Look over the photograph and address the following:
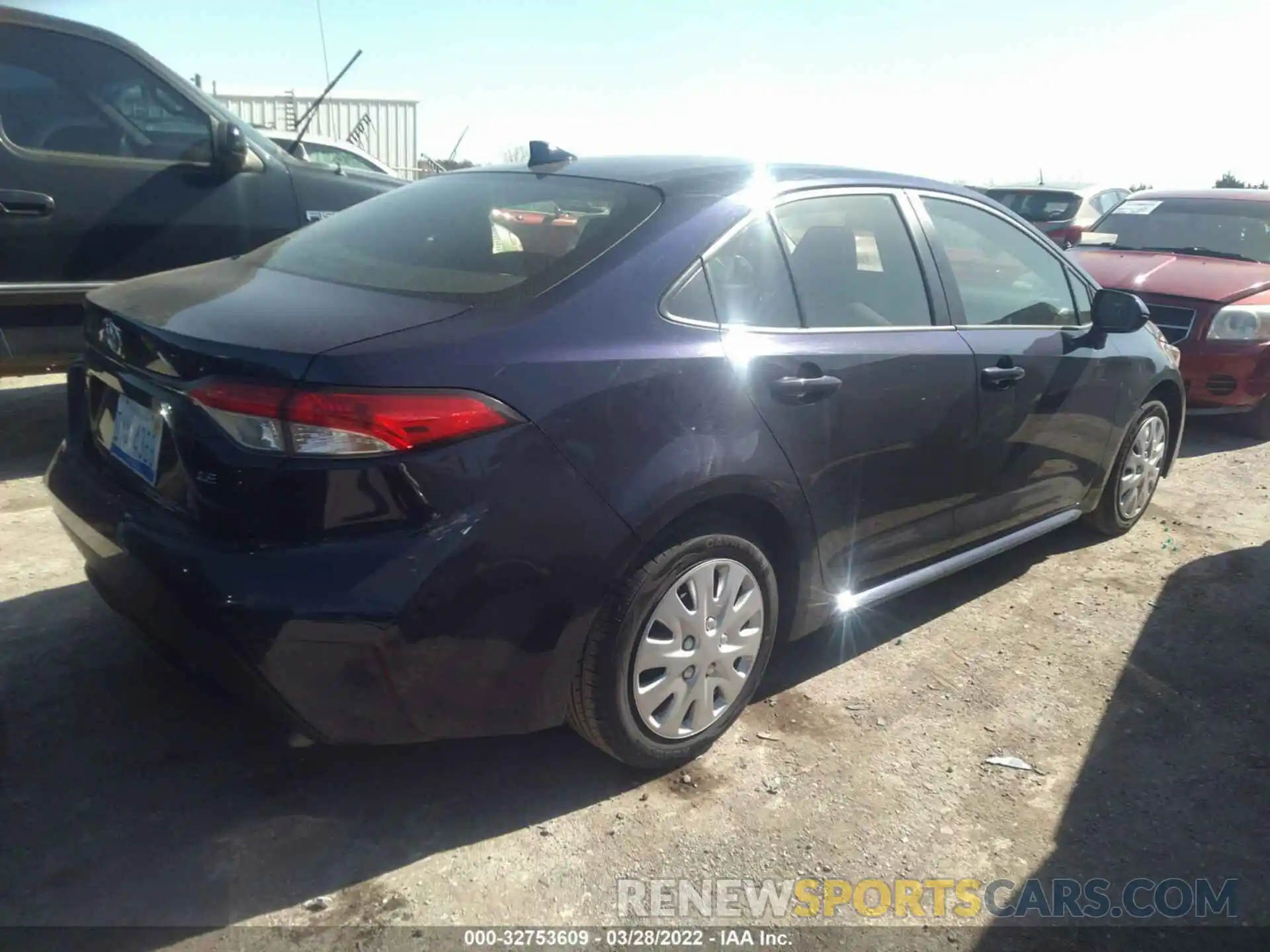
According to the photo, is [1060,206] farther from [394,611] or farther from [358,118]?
[394,611]

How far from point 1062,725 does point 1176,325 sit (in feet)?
14.5

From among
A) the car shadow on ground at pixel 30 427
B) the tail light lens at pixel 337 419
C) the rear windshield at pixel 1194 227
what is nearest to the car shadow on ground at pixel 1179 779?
the tail light lens at pixel 337 419

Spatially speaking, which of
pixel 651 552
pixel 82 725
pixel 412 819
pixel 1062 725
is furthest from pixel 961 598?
pixel 82 725

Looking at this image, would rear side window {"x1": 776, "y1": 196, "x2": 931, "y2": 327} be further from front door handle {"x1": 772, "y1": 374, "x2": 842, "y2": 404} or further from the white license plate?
the white license plate

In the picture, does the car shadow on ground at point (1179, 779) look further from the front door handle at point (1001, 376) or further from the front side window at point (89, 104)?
the front side window at point (89, 104)

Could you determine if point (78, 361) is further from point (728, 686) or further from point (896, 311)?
point (896, 311)

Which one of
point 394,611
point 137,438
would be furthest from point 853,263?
point 137,438

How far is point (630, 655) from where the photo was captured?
2.54 metres

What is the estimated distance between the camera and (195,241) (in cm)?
500

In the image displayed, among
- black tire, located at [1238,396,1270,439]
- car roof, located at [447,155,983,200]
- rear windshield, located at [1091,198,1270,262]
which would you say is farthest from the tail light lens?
rear windshield, located at [1091,198,1270,262]

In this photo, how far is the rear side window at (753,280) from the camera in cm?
273

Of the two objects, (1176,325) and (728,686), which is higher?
(1176,325)

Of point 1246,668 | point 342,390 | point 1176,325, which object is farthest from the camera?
point 1176,325

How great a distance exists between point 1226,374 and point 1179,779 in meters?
4.45
